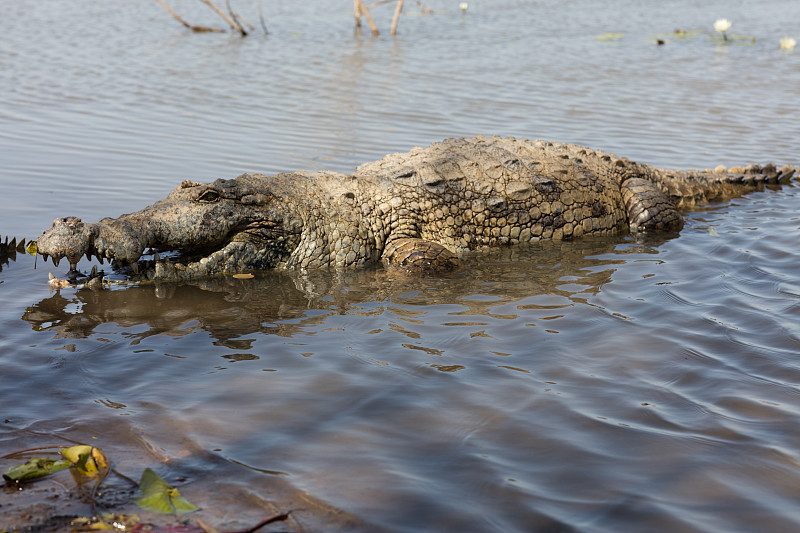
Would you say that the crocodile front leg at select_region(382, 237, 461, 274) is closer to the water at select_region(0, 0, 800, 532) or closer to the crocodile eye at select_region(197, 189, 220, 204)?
the water at select_region(0, 0, 800, 532)

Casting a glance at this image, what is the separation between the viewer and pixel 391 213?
6.64 m

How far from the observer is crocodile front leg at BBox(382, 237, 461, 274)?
20.6ft

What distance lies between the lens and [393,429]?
3.75 metres

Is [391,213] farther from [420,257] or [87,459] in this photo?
[87,459]

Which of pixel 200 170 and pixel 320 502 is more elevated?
pixel 200 170

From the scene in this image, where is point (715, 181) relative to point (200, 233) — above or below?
above

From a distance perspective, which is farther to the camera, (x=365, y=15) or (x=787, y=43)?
(x=365, y=15)

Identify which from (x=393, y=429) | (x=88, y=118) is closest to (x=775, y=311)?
(x=393, y=429)

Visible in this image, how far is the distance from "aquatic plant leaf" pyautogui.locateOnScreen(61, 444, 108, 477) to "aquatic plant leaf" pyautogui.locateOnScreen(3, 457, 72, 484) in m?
0.05

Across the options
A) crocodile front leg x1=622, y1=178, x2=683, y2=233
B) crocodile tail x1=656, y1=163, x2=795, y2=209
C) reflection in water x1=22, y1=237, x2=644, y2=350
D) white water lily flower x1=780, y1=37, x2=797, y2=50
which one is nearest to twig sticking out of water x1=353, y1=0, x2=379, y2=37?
white water lily flower x1=780, y1=37, x2=797, y2=50

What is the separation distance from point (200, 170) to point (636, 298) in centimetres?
509

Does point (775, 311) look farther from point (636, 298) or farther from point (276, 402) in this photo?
point (276, 402)

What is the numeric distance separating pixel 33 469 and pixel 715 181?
24.8ft

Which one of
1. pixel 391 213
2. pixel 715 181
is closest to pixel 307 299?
pixel 391 213
